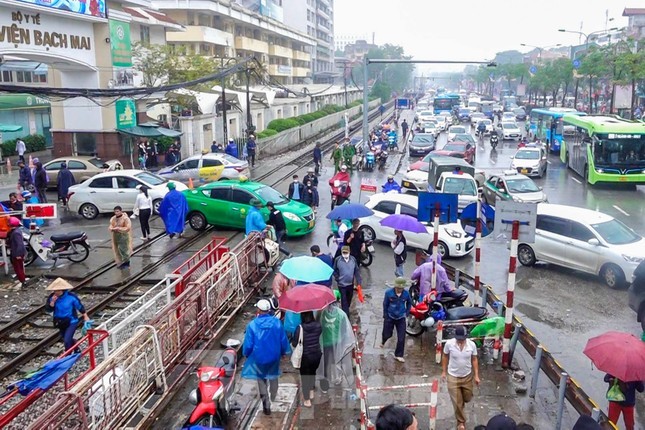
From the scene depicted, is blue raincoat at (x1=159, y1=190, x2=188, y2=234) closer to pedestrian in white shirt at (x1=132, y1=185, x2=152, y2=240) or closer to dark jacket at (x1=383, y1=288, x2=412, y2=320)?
pedestrian in white shirt at (x1=132, y1=185, x2=152, y2=240)

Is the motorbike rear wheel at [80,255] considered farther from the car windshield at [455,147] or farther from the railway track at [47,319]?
the car windshield at [455,147]

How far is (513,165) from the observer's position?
30047 mm

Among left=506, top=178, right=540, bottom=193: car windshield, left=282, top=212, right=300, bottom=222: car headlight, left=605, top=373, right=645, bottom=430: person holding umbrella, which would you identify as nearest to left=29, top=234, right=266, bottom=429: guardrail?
left=282, top=212, right=300, bottom=222: car headlight

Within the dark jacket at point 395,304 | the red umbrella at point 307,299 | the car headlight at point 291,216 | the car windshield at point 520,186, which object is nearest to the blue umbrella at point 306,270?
the dark jacket at point 395,304

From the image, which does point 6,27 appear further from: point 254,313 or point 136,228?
point 254,313

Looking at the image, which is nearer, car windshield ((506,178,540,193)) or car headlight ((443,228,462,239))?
car headlight ((443,228,462,239))

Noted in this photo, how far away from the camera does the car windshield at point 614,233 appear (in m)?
14.0

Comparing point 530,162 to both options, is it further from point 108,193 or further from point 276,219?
point 108,193

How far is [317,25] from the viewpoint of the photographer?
118 meters

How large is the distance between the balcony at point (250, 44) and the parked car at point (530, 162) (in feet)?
129

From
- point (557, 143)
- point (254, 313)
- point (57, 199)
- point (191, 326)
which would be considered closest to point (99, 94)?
point (57, 199)

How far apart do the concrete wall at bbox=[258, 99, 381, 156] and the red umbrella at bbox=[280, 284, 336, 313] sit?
102 ft

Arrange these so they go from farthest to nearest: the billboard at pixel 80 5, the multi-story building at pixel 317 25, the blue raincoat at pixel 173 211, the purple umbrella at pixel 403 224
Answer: the multi-story building at pixel 317 25
the billboard at pixel 80 5
the blue raincoat at pixel 173 211
the purple umbrella at pixel 403 224

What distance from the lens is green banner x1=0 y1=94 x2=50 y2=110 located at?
124ft
